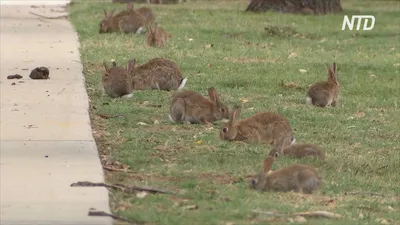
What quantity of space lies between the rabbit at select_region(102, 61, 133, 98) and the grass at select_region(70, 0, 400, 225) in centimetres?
11

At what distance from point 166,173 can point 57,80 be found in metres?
5.07

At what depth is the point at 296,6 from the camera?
24359 mm

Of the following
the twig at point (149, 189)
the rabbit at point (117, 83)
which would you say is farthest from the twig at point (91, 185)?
the rabbit at point (117, 83)

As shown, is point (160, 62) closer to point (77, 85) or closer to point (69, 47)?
point (77, 85)

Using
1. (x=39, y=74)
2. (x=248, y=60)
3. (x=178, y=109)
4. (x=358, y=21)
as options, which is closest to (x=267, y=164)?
(x=178, y=109)

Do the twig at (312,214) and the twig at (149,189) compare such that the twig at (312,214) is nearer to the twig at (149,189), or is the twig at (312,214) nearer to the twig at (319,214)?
the twig at (319,214)

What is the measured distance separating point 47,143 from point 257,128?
6.25ft

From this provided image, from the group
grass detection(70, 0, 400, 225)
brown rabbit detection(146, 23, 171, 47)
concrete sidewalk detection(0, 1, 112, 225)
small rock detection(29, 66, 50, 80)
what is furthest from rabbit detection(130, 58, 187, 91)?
brown rabbit detection(146, 23, 171, 47)

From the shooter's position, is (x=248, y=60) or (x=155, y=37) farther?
(x=155, y=37)

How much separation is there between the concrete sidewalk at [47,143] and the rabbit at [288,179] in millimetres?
1191

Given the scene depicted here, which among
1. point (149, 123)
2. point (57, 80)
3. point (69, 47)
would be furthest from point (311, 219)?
point (69, 47)

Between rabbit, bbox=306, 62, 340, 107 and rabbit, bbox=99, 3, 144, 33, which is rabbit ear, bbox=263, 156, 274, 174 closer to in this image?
rabbit, bbox=306, 62, 340, 107

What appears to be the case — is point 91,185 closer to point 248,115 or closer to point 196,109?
point 196,109

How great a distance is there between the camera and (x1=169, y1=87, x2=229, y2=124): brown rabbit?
11.0 m
